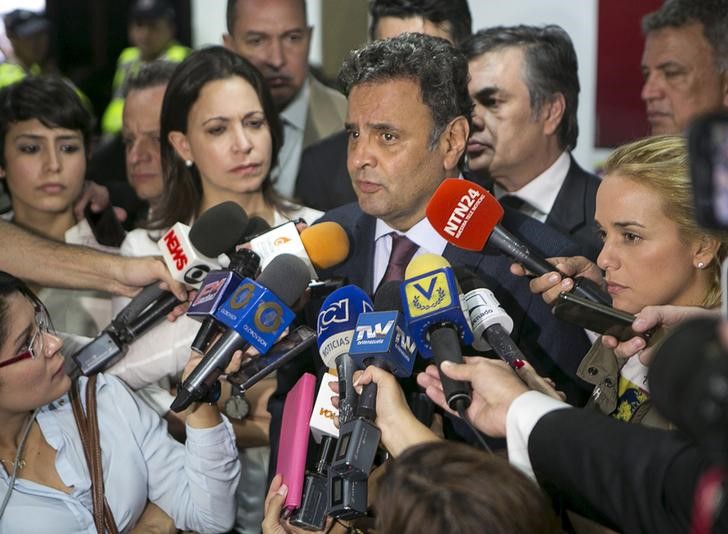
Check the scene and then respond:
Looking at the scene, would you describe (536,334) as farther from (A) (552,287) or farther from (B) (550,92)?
(B) (550,92)

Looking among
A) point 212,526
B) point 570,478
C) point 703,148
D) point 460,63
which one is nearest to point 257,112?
point 460,63

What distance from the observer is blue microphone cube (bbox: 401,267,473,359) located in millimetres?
1880

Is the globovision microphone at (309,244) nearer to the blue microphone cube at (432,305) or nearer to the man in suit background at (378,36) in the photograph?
the blue microphone cube at (432,305)

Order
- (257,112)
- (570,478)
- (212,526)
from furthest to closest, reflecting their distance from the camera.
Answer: (257,112) → (212,526) → (570,478)

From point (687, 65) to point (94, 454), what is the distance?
2345mm

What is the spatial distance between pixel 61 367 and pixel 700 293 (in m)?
1.44

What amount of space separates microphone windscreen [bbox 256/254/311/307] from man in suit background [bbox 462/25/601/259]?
4.07ft

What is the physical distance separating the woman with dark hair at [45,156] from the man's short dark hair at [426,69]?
1.22m

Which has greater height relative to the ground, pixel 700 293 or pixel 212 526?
pixel 700 293

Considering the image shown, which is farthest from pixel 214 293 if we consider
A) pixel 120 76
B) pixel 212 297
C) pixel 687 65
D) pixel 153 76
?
pixel 120 76

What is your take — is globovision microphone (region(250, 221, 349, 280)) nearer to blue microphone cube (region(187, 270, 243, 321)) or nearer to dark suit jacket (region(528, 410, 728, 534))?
blue microphone cube (region(187, 270, 243, 321))

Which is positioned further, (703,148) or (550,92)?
(550,92)

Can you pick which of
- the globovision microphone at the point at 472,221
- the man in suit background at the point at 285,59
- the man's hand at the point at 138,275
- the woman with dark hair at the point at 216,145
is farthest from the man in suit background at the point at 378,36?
the globovision microphone at the point at 472,221

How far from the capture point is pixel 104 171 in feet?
14.1
